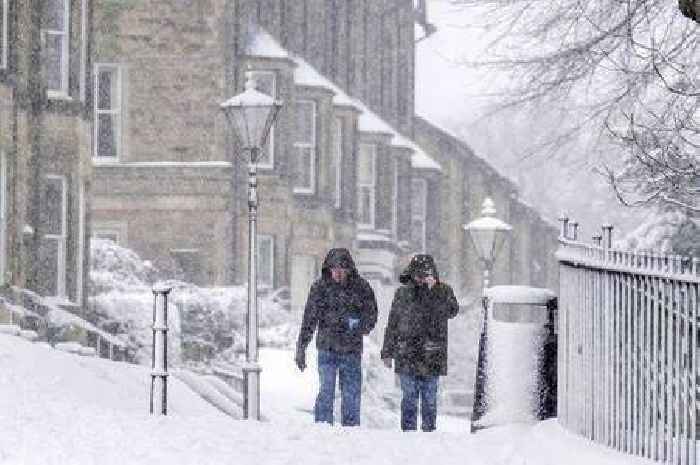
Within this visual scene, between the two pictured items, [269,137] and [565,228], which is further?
[269,137]

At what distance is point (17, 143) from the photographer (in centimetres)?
2661

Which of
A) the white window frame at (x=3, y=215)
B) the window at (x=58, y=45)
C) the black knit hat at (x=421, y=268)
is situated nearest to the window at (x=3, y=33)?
the white window frame at (x=3, y=215)

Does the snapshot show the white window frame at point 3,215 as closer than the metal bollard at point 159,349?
No

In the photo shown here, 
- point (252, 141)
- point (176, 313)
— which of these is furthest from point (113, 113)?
point (252, 141)

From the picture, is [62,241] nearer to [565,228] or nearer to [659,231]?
[659,231]

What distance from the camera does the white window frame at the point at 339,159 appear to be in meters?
45.2

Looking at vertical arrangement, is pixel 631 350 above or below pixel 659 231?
below

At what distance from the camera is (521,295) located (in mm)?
15781

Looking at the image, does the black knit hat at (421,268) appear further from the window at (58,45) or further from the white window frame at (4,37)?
the window at (58,45)

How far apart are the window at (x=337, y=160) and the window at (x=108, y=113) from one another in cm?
774

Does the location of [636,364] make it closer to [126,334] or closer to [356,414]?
[356,414]

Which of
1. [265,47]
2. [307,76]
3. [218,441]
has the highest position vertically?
[265,47]

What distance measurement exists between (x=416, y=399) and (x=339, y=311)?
1.02 meters

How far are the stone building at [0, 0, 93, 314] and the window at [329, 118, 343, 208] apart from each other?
49.9 ft
